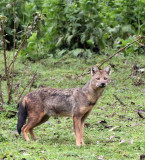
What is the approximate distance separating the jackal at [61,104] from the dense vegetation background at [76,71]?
1.32ft

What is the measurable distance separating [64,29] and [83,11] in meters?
1.20

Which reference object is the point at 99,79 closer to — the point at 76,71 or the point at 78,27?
the point at 76,71

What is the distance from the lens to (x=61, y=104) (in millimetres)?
7988

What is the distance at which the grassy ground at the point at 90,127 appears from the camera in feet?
21.5

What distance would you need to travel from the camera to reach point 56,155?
6.32 m

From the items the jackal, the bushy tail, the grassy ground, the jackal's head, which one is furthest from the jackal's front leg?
the bushy tail

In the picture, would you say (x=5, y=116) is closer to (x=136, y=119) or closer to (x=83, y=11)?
(x=136, y=119)

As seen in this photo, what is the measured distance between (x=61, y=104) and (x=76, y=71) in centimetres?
565

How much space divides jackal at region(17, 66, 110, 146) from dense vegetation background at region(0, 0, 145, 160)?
40 cm

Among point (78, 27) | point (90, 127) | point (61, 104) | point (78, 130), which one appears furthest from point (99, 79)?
point (78, 27)

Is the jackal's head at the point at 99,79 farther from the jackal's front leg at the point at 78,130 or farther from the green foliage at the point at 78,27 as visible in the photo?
the green foliage at the point at 78,27

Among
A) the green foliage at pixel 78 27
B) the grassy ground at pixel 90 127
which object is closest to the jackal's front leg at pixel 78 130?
the grassy ground at pixel 90 127

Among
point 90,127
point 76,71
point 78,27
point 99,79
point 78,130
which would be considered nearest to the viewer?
point 78,130

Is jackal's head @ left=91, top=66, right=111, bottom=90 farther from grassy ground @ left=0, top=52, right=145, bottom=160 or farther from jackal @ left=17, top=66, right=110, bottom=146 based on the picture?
grassy ground @ left=0, top=52, right=145, bottom=160
